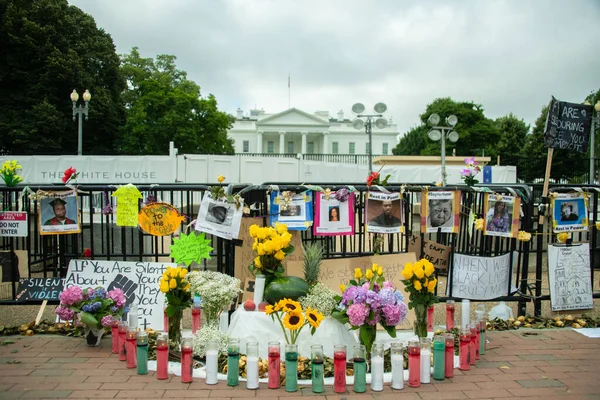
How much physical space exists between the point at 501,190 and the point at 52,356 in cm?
571

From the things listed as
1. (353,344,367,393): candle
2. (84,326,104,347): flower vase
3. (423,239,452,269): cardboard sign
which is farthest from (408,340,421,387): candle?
(84,326,104,347): flower vase

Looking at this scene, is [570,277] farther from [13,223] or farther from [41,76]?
[41,76]

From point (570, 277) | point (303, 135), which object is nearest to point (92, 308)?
point (570, 277)

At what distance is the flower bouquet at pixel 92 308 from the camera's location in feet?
18.0

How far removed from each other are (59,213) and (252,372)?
11.9 ft

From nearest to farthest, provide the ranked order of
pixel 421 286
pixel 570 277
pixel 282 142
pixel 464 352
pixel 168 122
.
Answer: pixel 464 352, pixel 421 286, pixel 570 277, pixel 168 122, pixel 282 142

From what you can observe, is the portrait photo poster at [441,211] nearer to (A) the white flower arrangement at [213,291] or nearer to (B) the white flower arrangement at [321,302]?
(B) the white flower arrangement at [321,302]

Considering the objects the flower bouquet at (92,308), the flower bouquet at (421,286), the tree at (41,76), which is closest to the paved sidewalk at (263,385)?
the flower bouquet at (92,308)

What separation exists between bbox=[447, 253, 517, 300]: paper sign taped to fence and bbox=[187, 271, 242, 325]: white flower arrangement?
301 centimetres

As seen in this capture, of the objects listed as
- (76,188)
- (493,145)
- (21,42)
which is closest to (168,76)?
(21,42)

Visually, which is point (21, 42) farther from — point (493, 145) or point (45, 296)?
point (493, 145)

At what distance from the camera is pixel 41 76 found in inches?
1368

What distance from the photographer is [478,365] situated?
509 cm

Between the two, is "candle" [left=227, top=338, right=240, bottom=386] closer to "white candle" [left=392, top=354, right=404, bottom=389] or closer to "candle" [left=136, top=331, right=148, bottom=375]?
"candle" [left=136, top=331, right=148, bottom=375]
